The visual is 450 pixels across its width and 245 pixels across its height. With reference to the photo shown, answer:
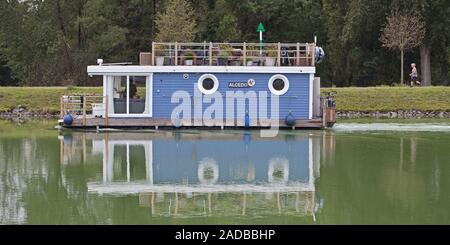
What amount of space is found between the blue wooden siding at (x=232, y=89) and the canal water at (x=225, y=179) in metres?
3.03

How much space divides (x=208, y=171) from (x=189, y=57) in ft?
40.0

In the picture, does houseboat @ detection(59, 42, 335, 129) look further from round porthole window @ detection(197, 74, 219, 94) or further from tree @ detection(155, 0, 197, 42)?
tree @ detection(155, 0, 197, 42)

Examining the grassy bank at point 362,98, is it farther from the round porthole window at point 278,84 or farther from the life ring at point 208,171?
the life ring at point 208,171

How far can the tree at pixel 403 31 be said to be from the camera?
147ft

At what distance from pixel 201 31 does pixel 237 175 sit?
128ft

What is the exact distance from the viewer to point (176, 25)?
158 feet

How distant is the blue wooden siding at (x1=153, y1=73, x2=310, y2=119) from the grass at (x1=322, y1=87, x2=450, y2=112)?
10.8 meters

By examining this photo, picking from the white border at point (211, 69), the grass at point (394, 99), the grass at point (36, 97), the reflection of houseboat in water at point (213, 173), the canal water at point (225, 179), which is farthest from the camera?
the grass at point (36, 97)

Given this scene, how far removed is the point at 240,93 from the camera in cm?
2878

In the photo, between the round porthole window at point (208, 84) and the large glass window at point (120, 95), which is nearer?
the round porthole window at point (208, 84)

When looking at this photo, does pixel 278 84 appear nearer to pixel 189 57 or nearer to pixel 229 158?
pixel 189 57

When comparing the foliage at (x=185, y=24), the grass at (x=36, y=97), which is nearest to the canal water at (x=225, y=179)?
the grass at (x=36, y=97)

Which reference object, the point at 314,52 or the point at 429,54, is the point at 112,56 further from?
the point at 314,52

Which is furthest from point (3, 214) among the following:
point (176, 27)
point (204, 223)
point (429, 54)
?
point (429, 54)
